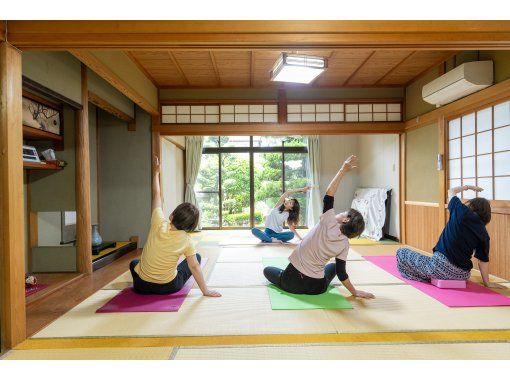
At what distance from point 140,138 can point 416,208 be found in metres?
4.31

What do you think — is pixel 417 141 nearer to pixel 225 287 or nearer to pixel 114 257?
pixel 225 287

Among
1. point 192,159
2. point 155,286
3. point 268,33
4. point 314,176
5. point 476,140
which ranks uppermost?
point 268,33

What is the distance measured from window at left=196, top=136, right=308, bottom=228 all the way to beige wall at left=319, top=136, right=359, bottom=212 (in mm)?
433

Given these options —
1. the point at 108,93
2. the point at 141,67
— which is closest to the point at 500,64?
the point at 141,67

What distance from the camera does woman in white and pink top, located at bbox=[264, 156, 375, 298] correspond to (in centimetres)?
244

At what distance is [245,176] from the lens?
795cm

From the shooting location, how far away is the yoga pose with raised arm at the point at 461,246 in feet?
9.39

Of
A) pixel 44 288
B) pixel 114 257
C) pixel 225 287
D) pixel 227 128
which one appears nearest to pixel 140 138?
pixel 227 128

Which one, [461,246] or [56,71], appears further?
[56,71]

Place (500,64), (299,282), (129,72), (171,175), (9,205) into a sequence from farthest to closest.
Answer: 1. (171,175)
2. (129,72)
3. (500,64)
4. (299,282)
5. (9,205)

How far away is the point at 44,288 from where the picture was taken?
2.98m

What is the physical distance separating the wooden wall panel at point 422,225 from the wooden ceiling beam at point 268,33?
299 cm

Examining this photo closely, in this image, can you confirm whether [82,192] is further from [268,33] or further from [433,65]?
[433,65]

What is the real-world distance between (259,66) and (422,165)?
8.82 ft
